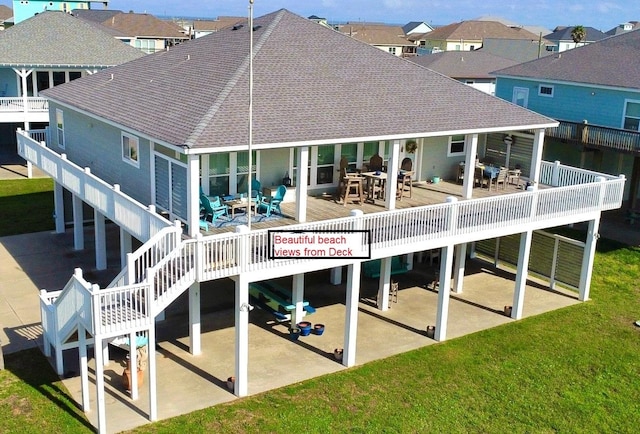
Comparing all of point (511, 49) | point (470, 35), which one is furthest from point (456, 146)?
point (470, 35)

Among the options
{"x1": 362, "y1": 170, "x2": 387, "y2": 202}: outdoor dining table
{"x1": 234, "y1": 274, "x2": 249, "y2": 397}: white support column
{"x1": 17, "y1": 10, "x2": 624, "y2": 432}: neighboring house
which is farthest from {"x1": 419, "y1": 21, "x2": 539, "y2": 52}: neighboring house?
{"x1": 234, "y1": 274, "x2": 249, "y2": 397}: white support column

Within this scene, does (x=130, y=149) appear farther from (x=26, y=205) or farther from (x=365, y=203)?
(x=26, y=205)

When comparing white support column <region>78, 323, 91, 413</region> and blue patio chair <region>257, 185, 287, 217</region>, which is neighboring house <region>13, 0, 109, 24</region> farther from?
white support column <region>78, 323, 91, 413</region>

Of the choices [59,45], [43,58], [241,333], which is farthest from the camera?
[59,45]

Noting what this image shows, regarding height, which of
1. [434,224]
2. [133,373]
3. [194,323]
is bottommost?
[133,373]

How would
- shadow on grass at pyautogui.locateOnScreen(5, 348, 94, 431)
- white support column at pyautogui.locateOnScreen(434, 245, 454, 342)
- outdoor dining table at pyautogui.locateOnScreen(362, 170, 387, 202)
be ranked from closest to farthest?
shadow on grass at pyautogui.locateOnScreen(5, 348, 94, 431)
white support column at pyautogui.locateOnScreen(434, 245, 454, 342)
outdoor dining table at pyautogui.locateOnScreen(362, 170, 387, 202)

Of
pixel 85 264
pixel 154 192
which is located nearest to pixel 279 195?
pixel 154 192

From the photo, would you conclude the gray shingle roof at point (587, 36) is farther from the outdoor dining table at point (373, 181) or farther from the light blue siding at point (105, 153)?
the light blue siding at point (105, 153)
